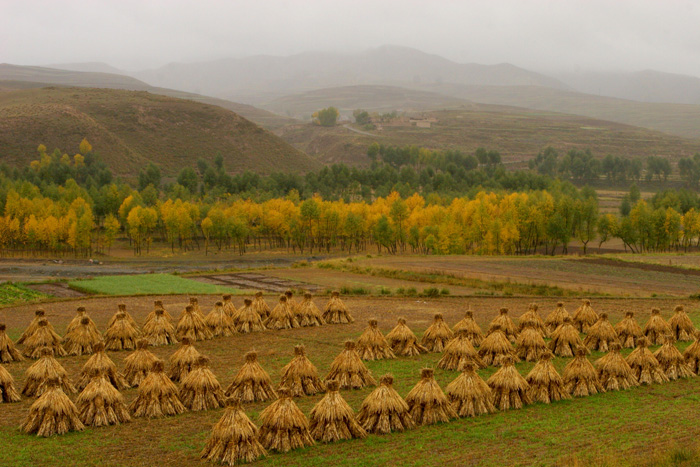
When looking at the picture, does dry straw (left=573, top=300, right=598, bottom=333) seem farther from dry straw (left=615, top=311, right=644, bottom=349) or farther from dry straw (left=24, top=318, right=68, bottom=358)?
dry straw (left=24, top=318, right=68, bottom=358)

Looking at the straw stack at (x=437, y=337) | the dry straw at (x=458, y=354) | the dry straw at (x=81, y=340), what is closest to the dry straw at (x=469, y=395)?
the dry straw at (x=458, y=354)

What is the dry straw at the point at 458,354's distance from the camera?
32.5m

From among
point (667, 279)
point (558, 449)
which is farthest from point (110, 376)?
point (667, 279)

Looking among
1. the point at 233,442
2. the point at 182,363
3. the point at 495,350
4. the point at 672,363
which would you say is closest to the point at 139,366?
the point at 182,363

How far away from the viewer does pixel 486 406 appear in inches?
1044

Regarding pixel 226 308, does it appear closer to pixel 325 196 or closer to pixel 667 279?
pixel 667 279

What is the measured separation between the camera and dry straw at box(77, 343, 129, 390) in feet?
91.2

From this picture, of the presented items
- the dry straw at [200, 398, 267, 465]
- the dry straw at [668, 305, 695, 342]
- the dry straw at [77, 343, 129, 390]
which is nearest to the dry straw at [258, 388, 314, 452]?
the dry straw at [200, 398, 267, 465]

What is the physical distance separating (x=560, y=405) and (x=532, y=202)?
304 ft

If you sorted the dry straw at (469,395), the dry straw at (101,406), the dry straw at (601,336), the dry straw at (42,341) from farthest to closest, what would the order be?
1. the dry straw at (601,336)
2. the dry straw at (42,341)
3. the dry straw at (469,395)
4. the dry straw at (101,406)

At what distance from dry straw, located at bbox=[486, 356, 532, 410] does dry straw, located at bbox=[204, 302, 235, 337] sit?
18236 millimetres

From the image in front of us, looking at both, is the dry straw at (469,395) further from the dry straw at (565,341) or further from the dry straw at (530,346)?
the dry straw at (565,341)

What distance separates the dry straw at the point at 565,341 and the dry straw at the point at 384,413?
14185 mm

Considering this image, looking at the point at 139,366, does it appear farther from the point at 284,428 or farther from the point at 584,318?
the point at 584,318
